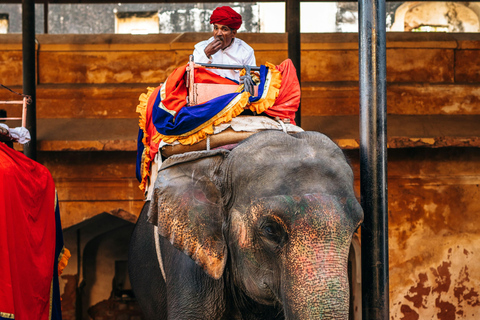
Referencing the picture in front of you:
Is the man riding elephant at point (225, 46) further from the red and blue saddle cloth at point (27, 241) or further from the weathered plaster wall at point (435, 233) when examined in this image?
the weathered plaster wall at point (435, 233)

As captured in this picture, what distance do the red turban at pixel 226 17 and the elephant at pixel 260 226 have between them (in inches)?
35.0

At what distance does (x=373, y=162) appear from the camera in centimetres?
278

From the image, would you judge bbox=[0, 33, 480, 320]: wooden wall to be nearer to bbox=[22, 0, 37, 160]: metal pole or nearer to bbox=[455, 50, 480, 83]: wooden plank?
bbox=[455, 50, 480, 83]: wooden plank

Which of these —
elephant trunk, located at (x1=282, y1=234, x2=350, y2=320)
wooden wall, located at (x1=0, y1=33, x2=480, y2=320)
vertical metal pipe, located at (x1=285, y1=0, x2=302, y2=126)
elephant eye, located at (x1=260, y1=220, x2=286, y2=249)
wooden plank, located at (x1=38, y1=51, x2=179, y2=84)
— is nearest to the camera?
elephant trunk, located at (x1=282, y1=234, x2=350, y2=320)

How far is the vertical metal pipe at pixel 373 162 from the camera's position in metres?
2.74

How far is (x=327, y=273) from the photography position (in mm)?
2186

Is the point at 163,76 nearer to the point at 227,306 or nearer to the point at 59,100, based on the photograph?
the point at 59,100

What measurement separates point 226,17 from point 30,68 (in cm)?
276

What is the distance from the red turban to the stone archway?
987 centimetres

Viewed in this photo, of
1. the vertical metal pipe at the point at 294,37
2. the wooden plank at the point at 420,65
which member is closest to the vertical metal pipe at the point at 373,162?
the vertical metal pipe at the point at 294,37

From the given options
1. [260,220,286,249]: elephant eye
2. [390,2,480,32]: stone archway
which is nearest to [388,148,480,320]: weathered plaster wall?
[260,220,286,249]: elephant eye

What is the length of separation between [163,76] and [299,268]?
417 cm

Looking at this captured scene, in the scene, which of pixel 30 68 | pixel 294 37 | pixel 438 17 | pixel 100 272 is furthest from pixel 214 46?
pixel 438 17

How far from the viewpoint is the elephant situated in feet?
7.30
